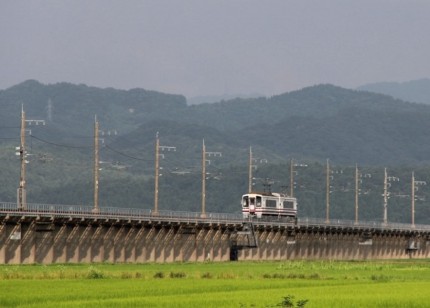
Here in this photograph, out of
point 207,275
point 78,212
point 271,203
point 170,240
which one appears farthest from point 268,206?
point 207,275

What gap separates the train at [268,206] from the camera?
158000 mm

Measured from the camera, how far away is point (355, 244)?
→ 18412 centimetres

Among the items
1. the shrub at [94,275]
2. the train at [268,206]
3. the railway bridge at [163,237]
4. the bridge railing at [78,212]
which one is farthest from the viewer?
the train at [268,206]

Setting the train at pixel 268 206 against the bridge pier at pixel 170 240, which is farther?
the train at pixel 268 206

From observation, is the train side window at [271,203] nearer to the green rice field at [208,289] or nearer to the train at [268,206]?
the train at [268,206]

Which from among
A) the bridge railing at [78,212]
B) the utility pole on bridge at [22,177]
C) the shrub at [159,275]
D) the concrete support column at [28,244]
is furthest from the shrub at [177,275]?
the concrete support column at [28,244]

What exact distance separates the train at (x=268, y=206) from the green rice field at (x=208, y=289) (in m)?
58.7

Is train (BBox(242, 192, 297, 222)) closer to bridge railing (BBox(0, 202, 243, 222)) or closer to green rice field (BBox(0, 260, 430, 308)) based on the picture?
bridge railing (BBox(0, 202, 243, 222))

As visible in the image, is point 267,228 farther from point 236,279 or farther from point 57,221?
point 236,279

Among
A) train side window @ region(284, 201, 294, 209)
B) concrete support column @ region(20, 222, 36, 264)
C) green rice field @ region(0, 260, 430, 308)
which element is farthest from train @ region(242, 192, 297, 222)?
green rice field @ region(0, 260, 430, 308)

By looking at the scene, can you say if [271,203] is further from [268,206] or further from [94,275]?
[94,275]

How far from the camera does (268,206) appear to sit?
526 ft

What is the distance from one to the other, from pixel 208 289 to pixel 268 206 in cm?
8666

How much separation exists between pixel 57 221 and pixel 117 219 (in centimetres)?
957
